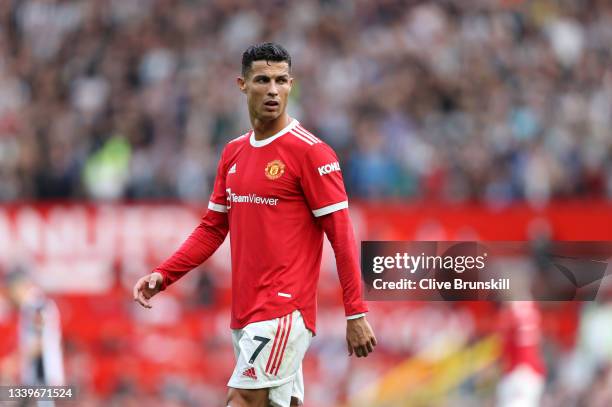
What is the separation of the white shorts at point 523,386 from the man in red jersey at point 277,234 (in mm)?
5745

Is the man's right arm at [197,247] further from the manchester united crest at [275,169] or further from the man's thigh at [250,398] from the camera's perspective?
the man's thigh at [250,398]

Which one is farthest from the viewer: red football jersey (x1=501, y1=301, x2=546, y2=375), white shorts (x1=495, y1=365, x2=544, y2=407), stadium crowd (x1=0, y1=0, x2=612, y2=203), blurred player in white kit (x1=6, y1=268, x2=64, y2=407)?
stadium crowd (x1=0, y1=0, x2=612, y2=203)

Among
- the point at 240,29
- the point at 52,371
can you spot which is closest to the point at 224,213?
the point at 52,371

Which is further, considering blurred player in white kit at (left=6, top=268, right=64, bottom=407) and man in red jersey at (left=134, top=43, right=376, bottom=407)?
blurred player in white kit at (left=6, top=268, right=64, bottom=407)

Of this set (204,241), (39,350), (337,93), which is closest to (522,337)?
(39,350)

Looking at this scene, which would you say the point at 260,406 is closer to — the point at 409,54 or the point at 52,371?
the point at 52,371

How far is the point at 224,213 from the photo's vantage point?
7633 millimetres

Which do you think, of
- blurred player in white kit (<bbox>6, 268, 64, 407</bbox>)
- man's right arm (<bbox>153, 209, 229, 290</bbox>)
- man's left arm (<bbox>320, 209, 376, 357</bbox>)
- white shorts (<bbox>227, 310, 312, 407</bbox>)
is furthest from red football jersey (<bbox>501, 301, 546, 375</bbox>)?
man's left arm (<bbox>320, 209, 376, 357</bbox>)

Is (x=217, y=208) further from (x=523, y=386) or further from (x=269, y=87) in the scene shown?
(x=523, y=386)

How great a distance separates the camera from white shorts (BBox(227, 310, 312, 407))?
7.09 metres

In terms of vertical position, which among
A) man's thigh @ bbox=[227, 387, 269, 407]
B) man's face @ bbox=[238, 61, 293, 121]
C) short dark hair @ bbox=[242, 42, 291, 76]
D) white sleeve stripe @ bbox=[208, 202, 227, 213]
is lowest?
man's thigh @ bbox=[227, 387, 269, 407]

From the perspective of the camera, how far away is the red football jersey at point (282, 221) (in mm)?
7059

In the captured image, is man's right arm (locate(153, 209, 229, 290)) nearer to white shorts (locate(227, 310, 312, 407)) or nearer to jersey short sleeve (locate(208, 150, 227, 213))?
jersey short sleeve (locate(208, 150, 227, 213))

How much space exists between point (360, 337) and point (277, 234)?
0.70m
